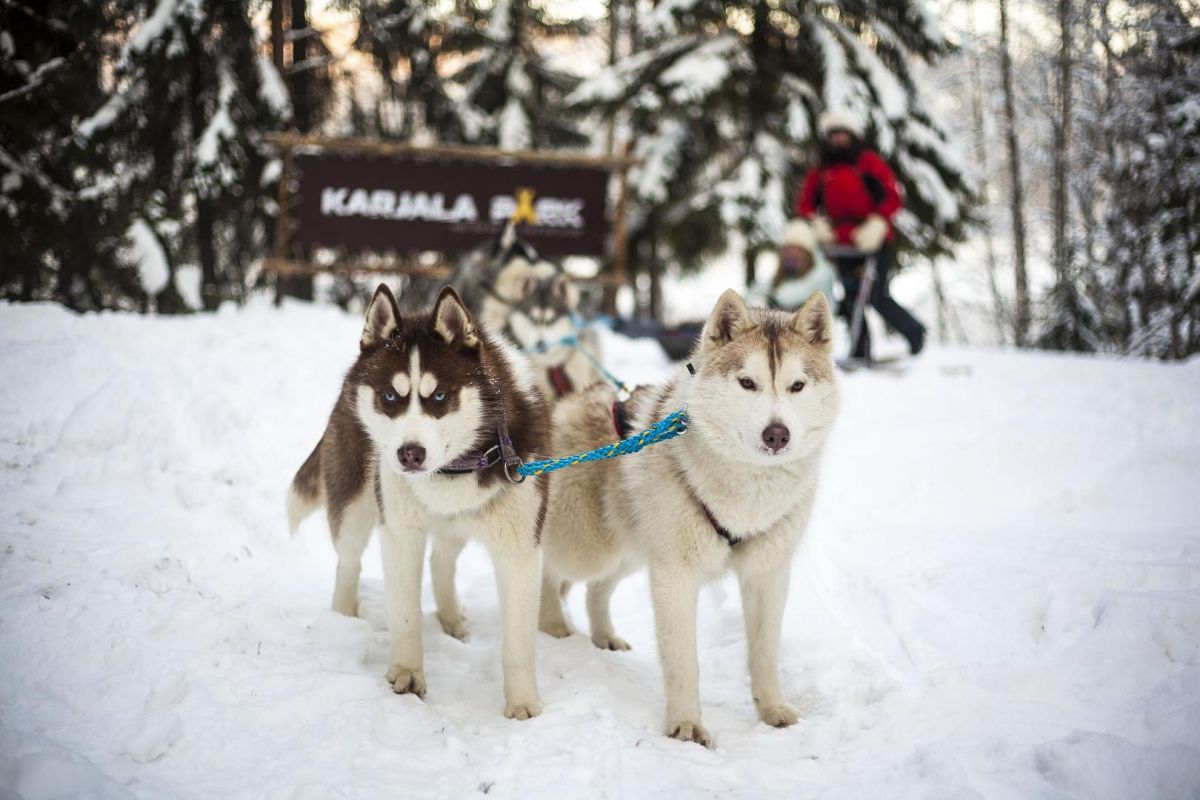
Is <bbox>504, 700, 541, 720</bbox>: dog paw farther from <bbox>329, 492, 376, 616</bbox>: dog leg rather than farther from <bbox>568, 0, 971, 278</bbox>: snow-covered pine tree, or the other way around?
<bbox>568, 0, 971, 278</bbox>: snow-covered pine tree

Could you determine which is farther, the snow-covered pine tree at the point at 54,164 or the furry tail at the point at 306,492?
the snow-covered pine tree at the point at 54,164

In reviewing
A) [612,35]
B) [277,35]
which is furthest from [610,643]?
[612,35]

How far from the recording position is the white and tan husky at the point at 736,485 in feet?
9.57

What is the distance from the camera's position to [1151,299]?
33.8ft

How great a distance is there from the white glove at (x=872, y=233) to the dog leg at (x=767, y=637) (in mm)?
6532

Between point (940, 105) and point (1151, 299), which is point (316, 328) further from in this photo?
point (940, 105)

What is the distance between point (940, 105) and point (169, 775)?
76.6ft

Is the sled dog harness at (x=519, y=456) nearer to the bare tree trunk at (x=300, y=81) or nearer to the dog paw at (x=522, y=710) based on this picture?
the dog paw at (x=522, y=710)

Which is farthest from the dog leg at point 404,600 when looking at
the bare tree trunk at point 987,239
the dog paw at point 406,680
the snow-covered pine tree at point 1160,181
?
the bare tree trunk at point 987,239

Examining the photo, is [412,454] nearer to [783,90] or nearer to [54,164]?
[54,164]

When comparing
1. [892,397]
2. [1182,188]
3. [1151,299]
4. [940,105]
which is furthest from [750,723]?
[940,105]

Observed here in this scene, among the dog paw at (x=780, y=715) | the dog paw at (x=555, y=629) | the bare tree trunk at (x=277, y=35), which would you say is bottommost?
the dog paw at (x=780, y=715)

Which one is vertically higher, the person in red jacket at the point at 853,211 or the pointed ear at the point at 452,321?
the person in red jacket at the point at 853,211

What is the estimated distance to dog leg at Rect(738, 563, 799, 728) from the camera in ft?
10.3
